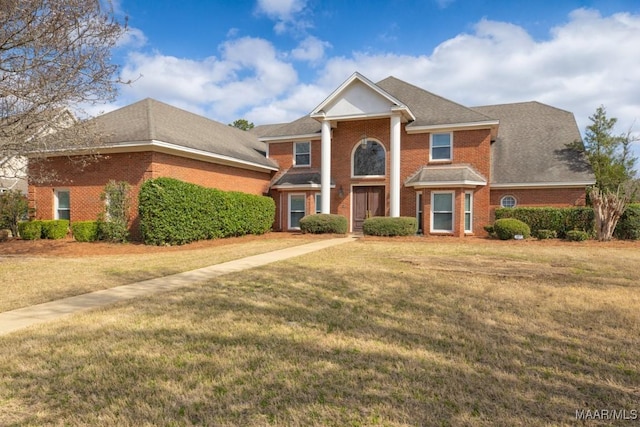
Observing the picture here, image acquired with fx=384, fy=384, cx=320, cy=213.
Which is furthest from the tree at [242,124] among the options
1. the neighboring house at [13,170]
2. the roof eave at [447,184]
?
the roof eave at [447,184]

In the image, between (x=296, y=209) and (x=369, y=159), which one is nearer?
(x=369, y=159)

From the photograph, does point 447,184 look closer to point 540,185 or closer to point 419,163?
point 419,163

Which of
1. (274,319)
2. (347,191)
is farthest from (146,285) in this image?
(347,191)

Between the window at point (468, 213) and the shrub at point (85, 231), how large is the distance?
17.5 meters

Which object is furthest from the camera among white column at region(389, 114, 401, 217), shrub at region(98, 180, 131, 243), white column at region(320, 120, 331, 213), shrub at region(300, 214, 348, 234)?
white column at region(320, 120, 331, 213)

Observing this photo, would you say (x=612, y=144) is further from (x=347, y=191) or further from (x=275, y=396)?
(x=275, y=396)

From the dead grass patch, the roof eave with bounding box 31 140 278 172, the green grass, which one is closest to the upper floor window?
the dead grass patch

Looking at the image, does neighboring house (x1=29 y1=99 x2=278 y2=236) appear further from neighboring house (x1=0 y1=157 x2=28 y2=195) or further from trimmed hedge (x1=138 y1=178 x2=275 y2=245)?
trimmed hedge (x1=138 y1=178 x2=275 y2=245)

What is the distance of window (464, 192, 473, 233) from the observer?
20.0 metres

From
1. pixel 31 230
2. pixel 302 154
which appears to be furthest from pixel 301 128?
pixel 31 230

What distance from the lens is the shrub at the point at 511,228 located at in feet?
57.1

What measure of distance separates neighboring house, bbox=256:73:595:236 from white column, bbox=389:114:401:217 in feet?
0.17

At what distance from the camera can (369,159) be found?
856 inches

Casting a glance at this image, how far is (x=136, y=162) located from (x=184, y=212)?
11.3ft
